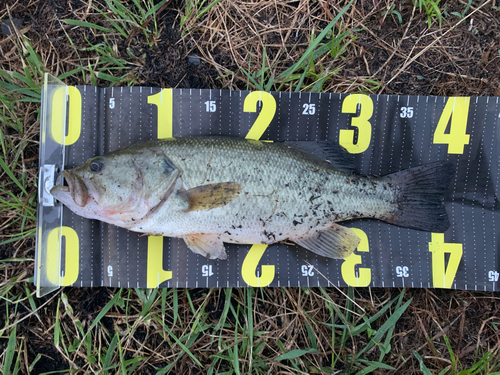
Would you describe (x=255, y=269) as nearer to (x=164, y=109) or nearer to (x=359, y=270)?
(x=359, y=270)

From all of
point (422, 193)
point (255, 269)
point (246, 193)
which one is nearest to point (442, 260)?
point (422, 193)

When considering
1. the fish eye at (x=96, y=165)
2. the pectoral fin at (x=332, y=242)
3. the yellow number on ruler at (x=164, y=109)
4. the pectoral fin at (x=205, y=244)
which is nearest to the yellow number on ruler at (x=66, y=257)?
the fish eye at (x=96, y=165)

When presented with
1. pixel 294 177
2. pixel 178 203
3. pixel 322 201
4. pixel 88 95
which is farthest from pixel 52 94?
pixel 322 201

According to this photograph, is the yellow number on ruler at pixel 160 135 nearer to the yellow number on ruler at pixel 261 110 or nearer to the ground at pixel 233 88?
the ground at pixel 233 88

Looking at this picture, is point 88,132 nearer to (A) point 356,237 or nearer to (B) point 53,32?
(B) point 53,32

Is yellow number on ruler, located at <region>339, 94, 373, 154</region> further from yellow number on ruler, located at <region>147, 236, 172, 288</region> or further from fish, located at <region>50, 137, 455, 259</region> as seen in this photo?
yellow number on ruler, located at <region>147, 236, 172, 288</region>
